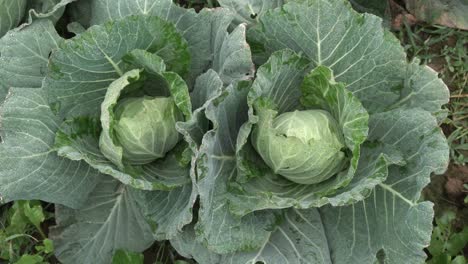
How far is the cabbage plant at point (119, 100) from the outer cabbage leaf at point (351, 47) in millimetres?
201

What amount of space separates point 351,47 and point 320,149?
1.59 ft

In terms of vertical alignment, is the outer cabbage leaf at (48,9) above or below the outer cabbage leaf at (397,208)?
above

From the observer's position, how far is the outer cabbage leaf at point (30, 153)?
7.61 ft

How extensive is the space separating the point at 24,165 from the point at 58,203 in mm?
259

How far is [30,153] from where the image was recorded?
2.35 metres

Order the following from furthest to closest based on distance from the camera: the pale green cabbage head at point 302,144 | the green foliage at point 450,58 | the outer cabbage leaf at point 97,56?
the green foliage at point 450,58 < the outer cabbage leaf at point 97,56 < the pale green cabbage head at point 302,144

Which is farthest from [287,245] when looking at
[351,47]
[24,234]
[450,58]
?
[450,58]

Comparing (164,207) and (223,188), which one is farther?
(164,207)

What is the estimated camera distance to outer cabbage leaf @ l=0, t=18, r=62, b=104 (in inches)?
95.9

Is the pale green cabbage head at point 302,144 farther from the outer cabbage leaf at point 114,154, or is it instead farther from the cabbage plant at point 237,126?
the outer cabbage leaf at point 114,154

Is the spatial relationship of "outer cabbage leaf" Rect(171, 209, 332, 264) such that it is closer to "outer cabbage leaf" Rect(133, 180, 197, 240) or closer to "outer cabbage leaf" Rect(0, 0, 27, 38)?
"outer cabbage leaf" Rect(133, 180, 197, 240)

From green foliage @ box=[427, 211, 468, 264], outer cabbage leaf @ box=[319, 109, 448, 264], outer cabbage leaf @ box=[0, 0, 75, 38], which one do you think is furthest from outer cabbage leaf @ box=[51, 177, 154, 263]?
green foliage @ box=[427, 211, 468, 264]

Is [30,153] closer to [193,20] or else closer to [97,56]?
[97,56]

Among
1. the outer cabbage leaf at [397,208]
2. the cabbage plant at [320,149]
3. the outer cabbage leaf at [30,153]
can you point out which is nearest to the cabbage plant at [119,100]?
the outer cabbage leaf at [30,153]
